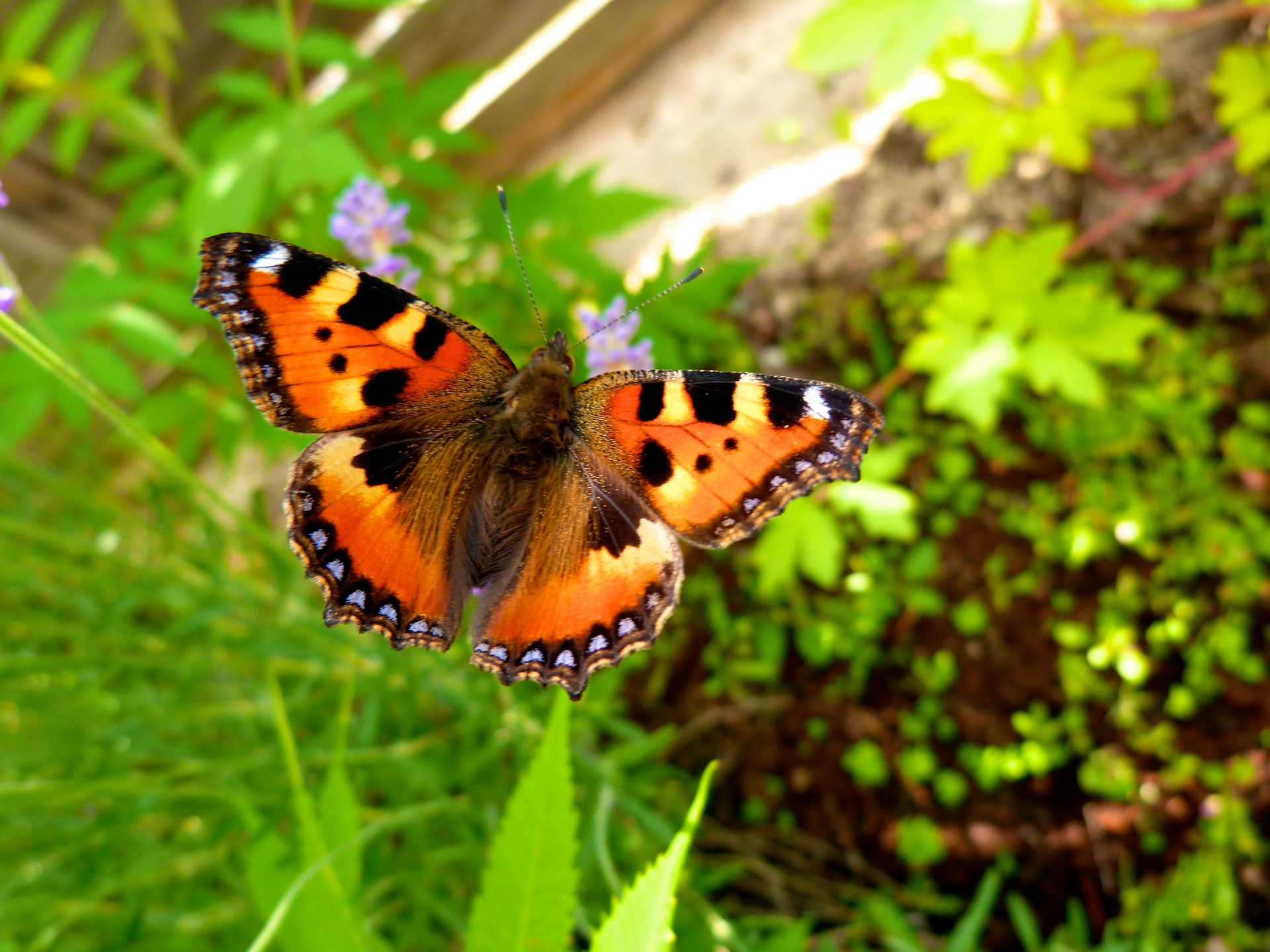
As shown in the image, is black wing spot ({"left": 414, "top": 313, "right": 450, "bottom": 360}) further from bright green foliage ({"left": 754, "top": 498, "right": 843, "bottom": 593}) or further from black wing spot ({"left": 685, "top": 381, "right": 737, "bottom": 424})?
bright green foliage ({"left": 754, "top": 498, "right": 843, "bottom": 593})

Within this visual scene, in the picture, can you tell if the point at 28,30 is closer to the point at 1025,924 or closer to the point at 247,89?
the point at 247,89

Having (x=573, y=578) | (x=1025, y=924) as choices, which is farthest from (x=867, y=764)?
(x=573, y=578)

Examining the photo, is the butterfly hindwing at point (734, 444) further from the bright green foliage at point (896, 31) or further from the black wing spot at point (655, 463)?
the bright green foliage at point (896, 31)

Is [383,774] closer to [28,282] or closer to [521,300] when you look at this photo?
[521,300]

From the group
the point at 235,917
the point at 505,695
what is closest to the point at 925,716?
the point at 505,695

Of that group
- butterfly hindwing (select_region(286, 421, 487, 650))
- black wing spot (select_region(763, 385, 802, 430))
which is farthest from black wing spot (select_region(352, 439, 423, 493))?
black wing spot (select_region(763, 385, 802, 430))
